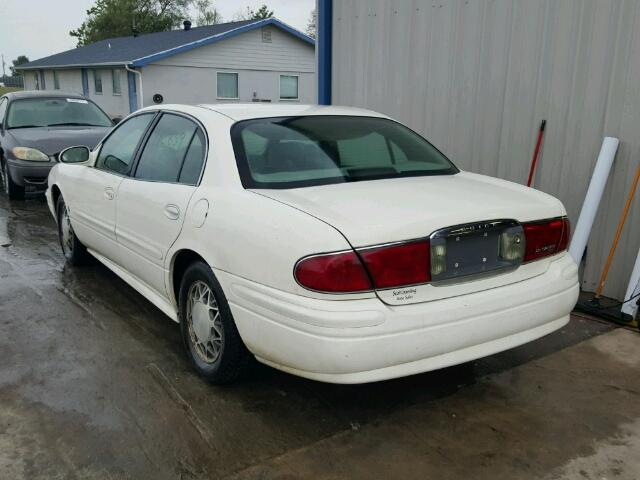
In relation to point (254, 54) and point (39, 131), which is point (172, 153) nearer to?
point (39, 131)

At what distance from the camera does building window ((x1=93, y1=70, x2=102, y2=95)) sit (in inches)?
1141

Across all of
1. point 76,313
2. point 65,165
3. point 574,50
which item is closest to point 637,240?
point 574,50

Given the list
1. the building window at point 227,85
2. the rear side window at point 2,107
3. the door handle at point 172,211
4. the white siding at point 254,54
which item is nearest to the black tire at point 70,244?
the door handle at point 172,211

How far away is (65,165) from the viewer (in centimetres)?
556

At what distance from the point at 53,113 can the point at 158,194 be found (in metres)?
7.31

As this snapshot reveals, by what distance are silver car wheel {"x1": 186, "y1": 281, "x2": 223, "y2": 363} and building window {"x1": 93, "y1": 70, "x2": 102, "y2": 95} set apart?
28.2 metres

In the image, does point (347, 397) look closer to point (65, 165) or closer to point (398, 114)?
point (65, 165)

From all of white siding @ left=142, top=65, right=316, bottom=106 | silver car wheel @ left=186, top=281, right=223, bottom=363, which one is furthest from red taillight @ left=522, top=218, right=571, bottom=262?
white siding @ left=142, top=65, right=316, bottom=106

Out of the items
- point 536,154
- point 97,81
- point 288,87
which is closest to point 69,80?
point 97,81

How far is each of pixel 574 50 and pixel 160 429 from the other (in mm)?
4173

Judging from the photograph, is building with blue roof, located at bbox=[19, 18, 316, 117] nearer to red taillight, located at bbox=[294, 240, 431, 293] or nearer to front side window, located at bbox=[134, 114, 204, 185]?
front side window, located at bbox=[134, 114, 204, 185]

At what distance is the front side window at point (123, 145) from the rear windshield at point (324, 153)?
1223mm

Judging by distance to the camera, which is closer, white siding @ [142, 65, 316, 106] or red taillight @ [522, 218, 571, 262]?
red taillight @ [522, 218, 571, 262]

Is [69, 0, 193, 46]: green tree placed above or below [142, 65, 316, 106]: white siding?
above
